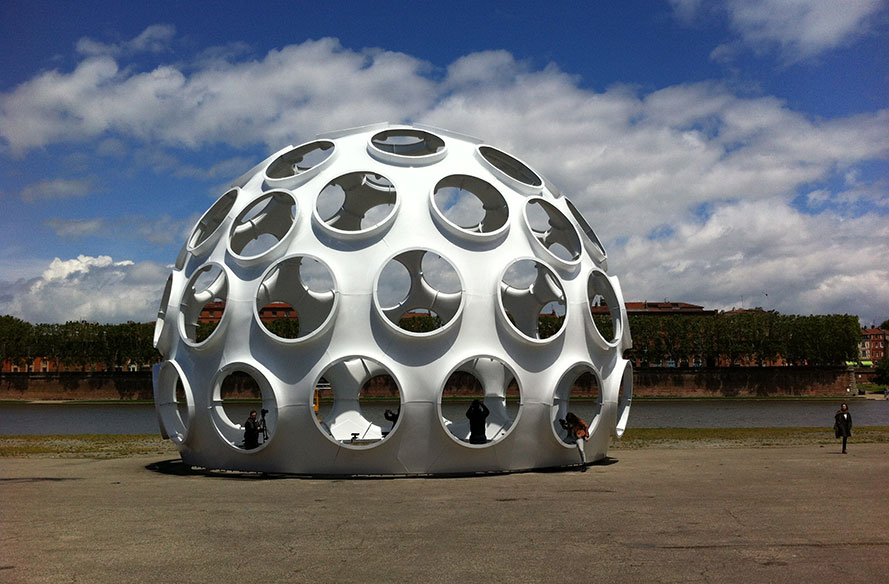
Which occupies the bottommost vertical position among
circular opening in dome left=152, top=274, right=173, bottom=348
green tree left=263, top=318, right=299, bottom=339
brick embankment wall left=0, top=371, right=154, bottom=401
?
brick embankment wall left=0, top=371, right=154, bottom=401

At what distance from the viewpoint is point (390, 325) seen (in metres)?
17.5

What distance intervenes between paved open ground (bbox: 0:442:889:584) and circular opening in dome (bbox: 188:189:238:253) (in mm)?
6578

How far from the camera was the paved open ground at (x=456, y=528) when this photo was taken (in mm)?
8969

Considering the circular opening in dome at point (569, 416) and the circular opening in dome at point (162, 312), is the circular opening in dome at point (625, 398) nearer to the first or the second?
the circular opening in dome at point (569, 416)

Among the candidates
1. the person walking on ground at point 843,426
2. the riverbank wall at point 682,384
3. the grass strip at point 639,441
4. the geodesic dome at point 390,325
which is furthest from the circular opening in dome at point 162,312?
the riverbank wall at point 682,384

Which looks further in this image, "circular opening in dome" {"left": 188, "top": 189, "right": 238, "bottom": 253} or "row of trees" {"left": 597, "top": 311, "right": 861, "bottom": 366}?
"row of trees" {"left": 597, "top": 311, "right": 861, "bottom": 366}

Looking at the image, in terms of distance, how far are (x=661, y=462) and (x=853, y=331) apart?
91034mm

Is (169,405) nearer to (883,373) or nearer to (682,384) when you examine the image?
(682,384)

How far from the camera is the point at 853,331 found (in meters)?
101

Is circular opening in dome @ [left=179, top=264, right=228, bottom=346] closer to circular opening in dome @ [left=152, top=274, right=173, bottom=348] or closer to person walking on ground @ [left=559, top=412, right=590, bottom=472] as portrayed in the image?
circular opening in dome @ [left=152, top=274, right=173, bottom=348]

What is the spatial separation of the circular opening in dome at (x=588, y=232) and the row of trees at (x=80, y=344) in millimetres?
84466

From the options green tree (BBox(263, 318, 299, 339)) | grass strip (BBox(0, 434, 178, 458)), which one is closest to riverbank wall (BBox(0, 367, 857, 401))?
green tree (BBox(263, 318, 299, 339))

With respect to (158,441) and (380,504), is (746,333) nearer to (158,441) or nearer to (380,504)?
(158,441)

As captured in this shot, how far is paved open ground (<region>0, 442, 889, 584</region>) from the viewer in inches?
353
